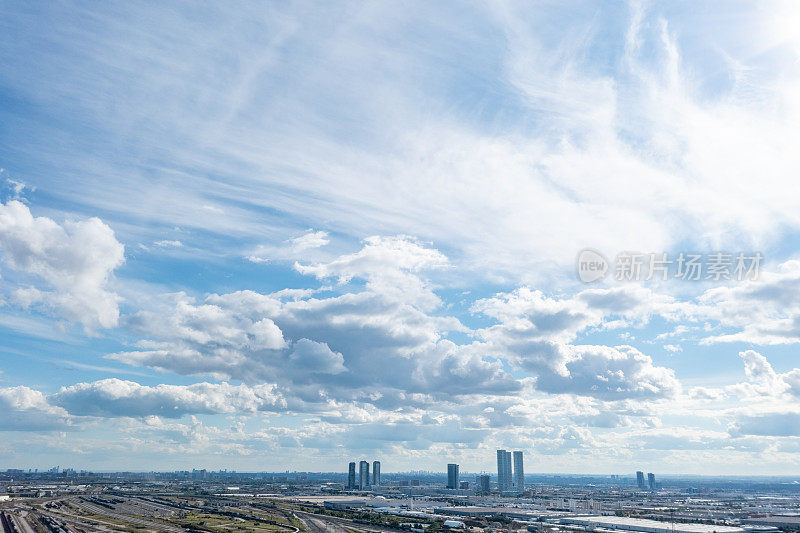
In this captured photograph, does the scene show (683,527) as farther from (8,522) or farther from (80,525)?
(8,522)

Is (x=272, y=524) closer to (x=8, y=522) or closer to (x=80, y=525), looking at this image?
(x=80, y=525)

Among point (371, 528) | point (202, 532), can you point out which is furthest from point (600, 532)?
point (202, 532)

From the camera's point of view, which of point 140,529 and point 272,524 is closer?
point 140,529

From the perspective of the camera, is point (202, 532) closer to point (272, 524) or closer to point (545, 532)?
point (272, 524)

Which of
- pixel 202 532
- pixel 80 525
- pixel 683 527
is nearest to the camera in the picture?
pixel 202 532

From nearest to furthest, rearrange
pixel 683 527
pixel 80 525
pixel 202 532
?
pixel 202 532, pixel 80 525, pixel 683 527

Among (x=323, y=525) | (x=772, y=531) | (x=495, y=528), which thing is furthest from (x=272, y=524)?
(x=772, y=531)

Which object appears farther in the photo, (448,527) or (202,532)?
(448,527)
